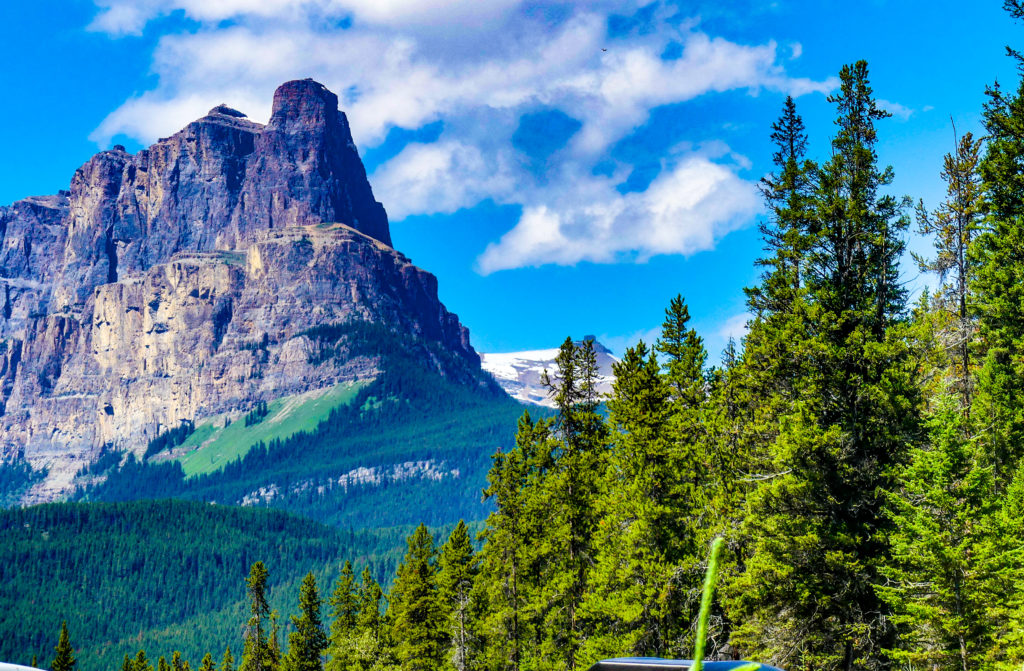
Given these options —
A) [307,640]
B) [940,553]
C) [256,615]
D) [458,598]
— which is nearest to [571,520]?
[458,598]

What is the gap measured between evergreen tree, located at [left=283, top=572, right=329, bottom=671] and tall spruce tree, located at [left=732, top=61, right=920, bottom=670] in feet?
156

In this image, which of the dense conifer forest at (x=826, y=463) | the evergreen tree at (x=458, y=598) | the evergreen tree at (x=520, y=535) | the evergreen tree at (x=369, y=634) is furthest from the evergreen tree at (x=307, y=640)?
the dense conifer forest at (x=826, y=463)

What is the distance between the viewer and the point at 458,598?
45.8 meters

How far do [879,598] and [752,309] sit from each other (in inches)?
347

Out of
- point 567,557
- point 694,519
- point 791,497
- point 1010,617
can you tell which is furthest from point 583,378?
point 1010,617

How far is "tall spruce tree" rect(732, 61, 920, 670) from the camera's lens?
20.7 meters

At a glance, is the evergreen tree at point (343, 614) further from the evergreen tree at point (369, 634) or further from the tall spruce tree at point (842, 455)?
the tall spruce tree at point (842, 455)

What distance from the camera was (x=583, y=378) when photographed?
3619 cm

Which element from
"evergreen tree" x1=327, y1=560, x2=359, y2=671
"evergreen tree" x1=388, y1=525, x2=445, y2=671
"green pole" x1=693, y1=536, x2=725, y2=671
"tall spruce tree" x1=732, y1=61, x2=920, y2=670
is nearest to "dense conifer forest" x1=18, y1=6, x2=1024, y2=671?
"tall spruce tree" x1=732, y1=61, x2=920, y2=670

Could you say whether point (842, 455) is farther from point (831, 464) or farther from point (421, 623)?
point (421, 623)

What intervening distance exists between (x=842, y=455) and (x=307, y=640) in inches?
2058

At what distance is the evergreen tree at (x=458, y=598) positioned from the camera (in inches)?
1724

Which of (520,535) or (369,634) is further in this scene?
(369,634)

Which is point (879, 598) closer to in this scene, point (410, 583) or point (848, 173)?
point (848, 173)
